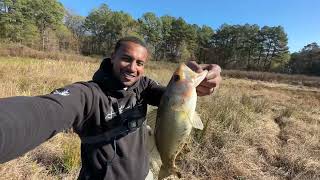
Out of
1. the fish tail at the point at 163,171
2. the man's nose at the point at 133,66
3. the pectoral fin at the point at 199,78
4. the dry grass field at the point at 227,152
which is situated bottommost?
the dry grass field at the point at 227,152

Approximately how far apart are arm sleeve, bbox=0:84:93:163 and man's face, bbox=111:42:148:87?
0.49m

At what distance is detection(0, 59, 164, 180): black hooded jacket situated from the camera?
1.79 metres

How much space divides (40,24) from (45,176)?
2691 inches

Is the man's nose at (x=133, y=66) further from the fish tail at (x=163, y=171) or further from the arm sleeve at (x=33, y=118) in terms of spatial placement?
the fish tail at (x=163, y=171)

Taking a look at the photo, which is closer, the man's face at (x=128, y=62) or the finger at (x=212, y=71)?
the finger at (x=212, y=71)

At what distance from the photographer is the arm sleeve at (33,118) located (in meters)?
1.24

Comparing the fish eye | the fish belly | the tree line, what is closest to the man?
the fish eye

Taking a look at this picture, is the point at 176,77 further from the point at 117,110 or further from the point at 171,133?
the point at 117,110

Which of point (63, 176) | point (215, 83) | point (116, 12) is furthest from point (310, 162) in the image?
point (116, 12)

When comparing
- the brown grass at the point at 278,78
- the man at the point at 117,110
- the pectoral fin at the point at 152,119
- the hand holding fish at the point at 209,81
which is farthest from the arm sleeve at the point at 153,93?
the brown grass at the point at 278,78

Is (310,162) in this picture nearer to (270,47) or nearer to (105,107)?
(105,107)

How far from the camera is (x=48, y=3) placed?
6875 centimetres

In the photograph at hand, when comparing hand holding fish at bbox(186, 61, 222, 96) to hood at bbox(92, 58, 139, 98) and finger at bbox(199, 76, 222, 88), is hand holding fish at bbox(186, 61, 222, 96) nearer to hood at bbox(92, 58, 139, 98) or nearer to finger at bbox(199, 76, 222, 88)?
finger at bbox(199, 76, 222, 88)

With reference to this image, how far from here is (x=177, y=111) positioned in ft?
5.98
